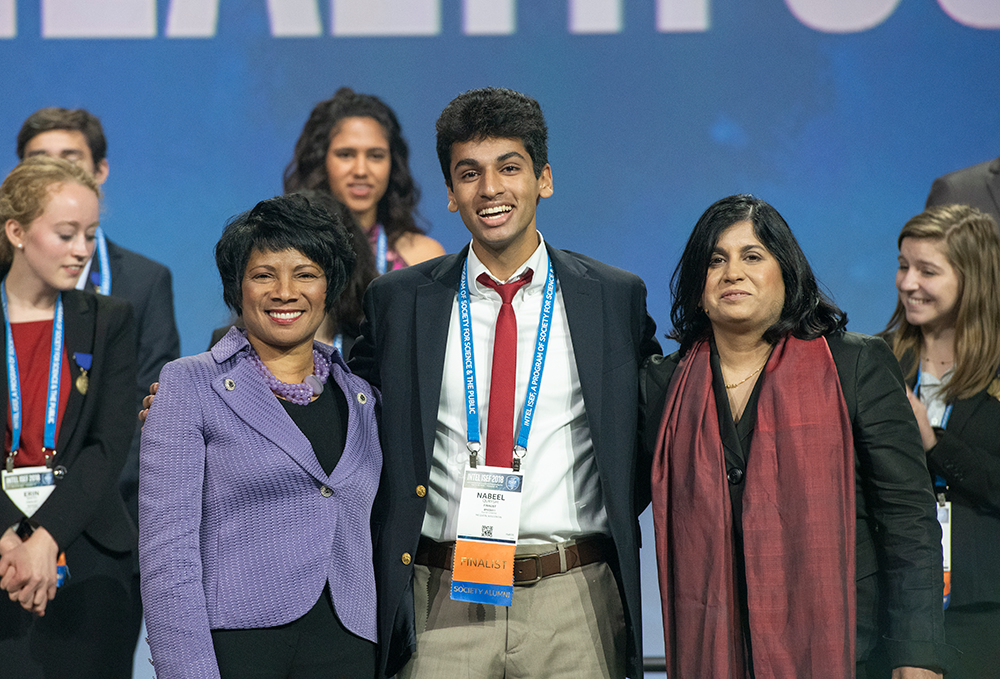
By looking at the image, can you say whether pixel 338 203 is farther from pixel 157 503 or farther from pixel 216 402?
pixel 157 503

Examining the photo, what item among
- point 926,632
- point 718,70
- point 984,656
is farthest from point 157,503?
point 718,70

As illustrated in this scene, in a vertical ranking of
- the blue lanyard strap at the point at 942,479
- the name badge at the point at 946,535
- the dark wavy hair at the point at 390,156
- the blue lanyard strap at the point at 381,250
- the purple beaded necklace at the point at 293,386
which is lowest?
the name badge at the point at 946,535

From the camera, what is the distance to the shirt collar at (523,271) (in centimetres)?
255

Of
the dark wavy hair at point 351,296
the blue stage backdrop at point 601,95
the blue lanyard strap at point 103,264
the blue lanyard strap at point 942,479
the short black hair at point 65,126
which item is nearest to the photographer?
the blue lanyard strap at point 942,479

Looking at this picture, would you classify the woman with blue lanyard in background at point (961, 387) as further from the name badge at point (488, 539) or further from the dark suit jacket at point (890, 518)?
the name badge at point (488, 539)

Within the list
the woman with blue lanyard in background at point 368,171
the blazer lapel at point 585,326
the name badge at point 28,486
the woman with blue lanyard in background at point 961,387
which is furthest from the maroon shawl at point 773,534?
the woman with blue lanyard in background at point 368,171

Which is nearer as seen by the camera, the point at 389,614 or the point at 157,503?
the point at 157,503

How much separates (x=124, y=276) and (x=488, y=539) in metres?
Answer: 2.55

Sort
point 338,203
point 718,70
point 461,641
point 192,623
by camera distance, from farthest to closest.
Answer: point 718,70 → point 338,203 → point 461,641 → point 192,623

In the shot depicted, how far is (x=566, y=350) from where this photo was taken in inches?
98.0

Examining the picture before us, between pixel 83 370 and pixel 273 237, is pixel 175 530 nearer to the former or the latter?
pixel 273 237

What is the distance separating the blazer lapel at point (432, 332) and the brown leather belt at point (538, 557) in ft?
0.78

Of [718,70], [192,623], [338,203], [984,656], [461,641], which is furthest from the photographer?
[718,70]

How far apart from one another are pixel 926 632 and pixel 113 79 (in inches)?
181
